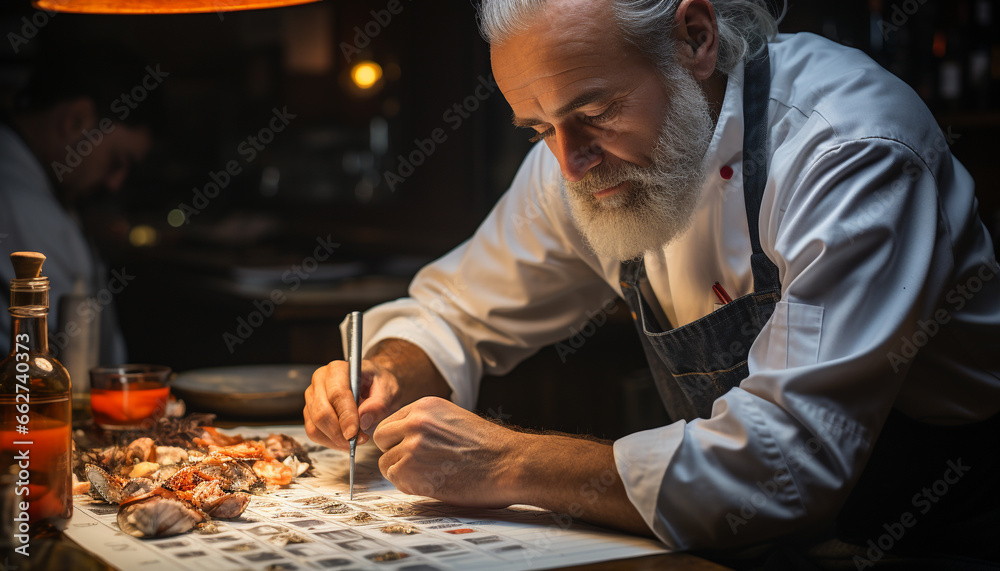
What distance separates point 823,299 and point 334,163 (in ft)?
20.9

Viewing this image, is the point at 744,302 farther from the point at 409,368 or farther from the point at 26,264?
the point at 26,264

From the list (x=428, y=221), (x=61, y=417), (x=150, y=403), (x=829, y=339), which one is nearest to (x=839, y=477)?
(x=829, y=339)

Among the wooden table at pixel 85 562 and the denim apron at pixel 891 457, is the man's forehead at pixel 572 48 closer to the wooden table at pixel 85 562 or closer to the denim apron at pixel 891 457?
the denim apron at pixel 891 457

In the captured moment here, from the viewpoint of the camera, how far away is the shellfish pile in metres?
1.02

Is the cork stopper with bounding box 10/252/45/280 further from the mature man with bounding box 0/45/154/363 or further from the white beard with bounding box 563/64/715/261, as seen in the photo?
the mature man with bounding box 0/45/154/363

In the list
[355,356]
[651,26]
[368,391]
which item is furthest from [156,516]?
[651,26]

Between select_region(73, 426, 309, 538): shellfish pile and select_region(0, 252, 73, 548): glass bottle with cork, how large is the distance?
Answer: 0.09m

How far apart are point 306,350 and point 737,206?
1.90 meters

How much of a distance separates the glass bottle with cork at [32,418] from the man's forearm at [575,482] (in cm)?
58

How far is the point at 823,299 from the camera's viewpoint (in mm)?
1062

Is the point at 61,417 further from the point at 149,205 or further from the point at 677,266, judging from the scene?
the point at 149,205

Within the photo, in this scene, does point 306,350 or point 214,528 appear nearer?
point 214,528

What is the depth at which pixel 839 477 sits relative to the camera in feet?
3.30

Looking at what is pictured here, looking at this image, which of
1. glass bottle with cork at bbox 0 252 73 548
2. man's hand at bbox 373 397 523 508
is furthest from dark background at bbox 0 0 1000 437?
glass bottle with cork at bbox 0 252 73 548
